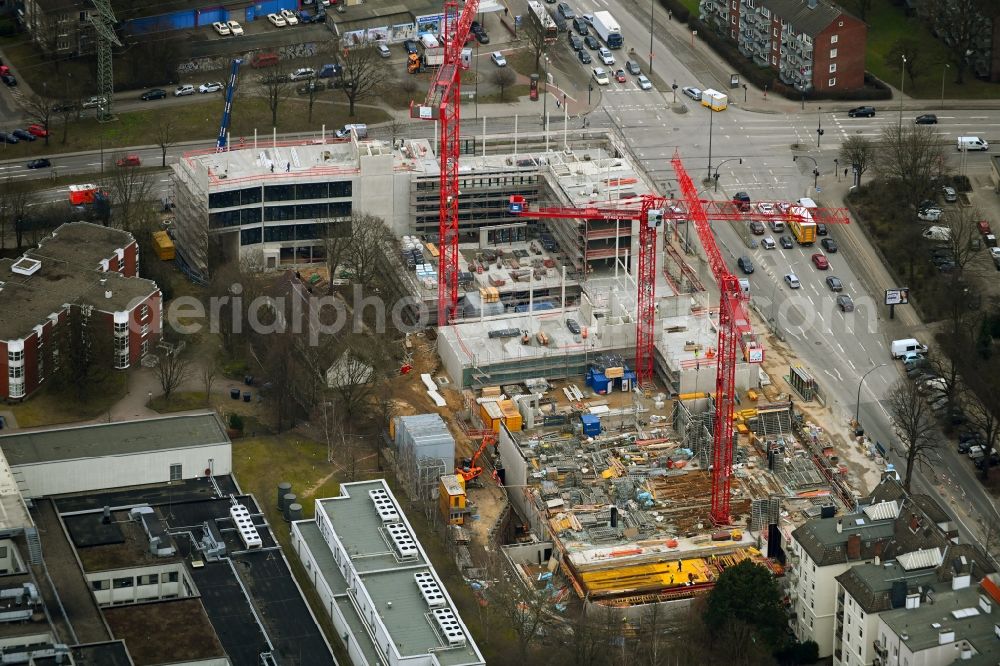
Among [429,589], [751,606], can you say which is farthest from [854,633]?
[429,589]

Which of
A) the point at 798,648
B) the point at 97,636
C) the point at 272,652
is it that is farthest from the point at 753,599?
the point at 97,636

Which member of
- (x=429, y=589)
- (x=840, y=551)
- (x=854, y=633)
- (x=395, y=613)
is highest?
(x=840, y=551)

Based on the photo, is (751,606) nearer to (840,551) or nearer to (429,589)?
(840,551)

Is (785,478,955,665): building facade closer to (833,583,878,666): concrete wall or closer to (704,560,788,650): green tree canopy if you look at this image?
(833,583,878,666): concrete wall

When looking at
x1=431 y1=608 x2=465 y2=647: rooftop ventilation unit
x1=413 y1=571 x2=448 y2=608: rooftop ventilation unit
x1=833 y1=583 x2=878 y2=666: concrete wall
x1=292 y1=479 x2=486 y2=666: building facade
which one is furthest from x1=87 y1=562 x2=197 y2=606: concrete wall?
x1=833 y1=583 x2=878 y2=666: concrete wall

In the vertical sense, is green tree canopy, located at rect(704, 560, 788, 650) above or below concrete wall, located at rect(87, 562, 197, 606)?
below

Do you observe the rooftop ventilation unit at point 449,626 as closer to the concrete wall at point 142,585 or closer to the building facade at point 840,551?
the concrete wall at point 142,585
